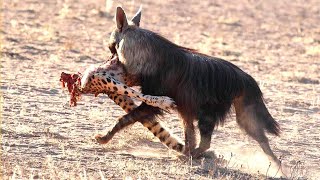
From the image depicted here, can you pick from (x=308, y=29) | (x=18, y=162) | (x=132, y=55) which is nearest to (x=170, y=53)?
(x=132, y=55)

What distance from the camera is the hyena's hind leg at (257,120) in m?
7.89

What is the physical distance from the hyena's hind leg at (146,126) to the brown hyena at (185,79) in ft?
0.29

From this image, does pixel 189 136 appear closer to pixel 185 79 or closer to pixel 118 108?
pixel 185 79

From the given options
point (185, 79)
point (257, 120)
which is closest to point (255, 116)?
point (257, 120)

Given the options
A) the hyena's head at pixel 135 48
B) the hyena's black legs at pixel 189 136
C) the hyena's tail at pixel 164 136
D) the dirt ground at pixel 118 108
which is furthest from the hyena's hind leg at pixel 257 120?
the hyena's head at pixel 135 48

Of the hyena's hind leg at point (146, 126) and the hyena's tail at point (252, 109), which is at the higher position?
the hyena's tail at point (252, 109)

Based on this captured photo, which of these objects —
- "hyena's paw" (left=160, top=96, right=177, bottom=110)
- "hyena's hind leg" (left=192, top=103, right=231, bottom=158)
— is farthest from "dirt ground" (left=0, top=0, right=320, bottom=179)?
"hyena's paw" (left=160, top=96, right=177, bottom=110)

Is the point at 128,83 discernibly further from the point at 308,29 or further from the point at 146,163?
the point at 308,29

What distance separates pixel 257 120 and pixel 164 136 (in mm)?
911

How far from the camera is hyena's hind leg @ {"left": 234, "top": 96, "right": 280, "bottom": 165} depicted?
311 inches

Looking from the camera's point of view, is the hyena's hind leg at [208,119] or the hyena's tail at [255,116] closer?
the hyena's hind leg at [208,119]

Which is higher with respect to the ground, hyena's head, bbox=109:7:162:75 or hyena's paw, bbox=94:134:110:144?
hyena's head, bbox=109:7:162:75

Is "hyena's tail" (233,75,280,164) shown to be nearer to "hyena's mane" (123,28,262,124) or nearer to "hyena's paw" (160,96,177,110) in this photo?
"hyena's mane" (123,28,262,124)

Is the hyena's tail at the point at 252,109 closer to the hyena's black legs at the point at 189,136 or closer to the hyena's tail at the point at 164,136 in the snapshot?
the hyena's black legs at the point at 189,136
